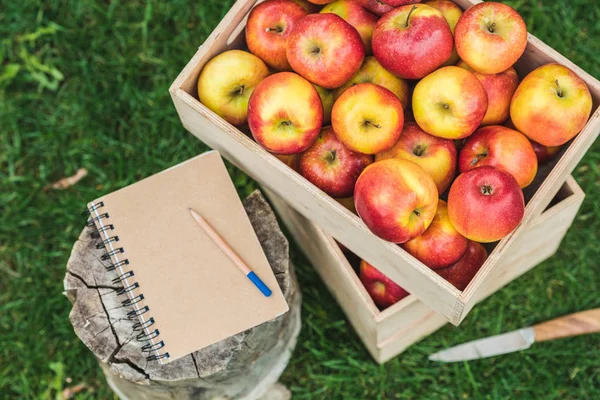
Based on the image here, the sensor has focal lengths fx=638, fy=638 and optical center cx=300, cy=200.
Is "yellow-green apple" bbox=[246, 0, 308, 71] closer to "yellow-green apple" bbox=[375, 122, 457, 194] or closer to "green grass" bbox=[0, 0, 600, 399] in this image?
"yellow-green apple" bbox=[375, 122, 457, 194]

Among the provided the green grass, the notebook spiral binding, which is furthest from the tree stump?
the green grass

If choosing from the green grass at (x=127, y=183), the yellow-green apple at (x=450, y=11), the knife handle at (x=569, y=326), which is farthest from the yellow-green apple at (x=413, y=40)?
the knife handle at (x=569, y=326)

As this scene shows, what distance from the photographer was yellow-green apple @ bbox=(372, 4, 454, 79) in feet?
5.92

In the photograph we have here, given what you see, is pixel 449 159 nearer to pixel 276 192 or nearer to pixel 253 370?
pixel 276 192

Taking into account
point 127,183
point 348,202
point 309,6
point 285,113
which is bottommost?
point 127,183

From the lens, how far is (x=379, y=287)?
2.21 metres

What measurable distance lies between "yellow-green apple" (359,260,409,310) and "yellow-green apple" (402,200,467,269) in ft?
1.10

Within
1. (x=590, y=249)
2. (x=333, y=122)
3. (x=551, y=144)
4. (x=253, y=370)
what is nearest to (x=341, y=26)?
(x=333, y=122)

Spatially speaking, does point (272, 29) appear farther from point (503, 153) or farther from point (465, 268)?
point (465, 268)

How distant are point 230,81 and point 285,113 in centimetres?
28

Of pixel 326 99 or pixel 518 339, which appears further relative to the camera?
pixel 518 339

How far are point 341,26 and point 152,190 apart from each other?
75 centimetres

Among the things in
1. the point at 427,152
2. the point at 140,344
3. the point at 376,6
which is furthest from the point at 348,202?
the point at 140,344

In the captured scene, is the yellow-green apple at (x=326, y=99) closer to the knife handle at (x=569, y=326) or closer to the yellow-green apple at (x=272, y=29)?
the yellow-green apple at (x=272, y=29)
